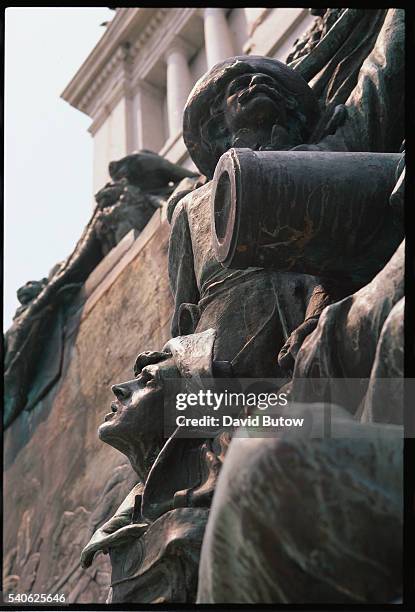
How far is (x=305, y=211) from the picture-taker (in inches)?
115

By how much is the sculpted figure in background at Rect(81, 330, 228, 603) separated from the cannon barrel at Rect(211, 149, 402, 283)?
0.35m

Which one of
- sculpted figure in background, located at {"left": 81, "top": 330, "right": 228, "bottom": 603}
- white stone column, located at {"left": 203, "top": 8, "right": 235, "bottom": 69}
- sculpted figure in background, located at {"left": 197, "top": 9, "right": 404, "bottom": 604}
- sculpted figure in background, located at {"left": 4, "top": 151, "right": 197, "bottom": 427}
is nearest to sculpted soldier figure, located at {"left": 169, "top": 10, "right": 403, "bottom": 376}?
sculpted figure in background, located at {"left": 81, "top": 330, "right": 228, "bottom": 603}

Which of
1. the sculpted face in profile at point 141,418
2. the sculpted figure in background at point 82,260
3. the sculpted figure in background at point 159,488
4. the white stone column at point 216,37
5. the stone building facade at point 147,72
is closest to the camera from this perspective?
the sculpted figure in background at point 159,488

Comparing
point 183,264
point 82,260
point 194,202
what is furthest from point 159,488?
point 82,260

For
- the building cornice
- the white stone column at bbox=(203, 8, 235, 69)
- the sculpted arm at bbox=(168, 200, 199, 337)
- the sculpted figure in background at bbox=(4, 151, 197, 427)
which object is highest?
the building cornice

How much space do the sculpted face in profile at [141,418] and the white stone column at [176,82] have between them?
6070 mm

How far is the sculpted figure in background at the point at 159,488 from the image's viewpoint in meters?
2.73

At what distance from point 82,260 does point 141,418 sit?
4.49 metres

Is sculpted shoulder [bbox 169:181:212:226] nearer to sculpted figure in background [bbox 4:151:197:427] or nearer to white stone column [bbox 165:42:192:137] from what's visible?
sculpted figure in background [bbox 4:151:197:427]

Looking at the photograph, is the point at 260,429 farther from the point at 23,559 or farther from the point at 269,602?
the point at 23,559

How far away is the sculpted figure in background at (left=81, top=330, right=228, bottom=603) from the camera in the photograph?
2.73m

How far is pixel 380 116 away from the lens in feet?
12.0

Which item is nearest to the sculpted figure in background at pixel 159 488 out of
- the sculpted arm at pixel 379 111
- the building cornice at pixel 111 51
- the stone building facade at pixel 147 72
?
the sculpted arm at pixel 379 111

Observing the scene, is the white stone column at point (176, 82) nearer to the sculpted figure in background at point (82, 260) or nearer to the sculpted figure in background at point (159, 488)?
the sculpted figure in background at point (82, 260)
